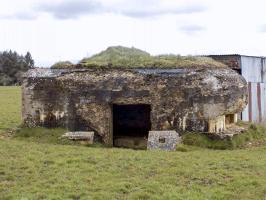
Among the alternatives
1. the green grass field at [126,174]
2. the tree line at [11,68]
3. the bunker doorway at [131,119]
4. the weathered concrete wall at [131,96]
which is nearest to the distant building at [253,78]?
the bunker doorway at [131,119]

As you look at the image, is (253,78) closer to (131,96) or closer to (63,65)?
(131,96)

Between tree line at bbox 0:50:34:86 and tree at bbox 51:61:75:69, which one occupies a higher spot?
tree line at bbox 0:50:34:86

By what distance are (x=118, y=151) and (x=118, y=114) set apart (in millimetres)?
5490

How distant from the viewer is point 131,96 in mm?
14531

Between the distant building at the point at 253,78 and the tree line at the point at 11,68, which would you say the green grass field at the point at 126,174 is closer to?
the distant building at the point at 253,78

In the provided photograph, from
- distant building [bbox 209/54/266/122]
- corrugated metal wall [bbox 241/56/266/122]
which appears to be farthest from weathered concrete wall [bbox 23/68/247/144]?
corrugated metal wall [bbox 241/56/266/122]

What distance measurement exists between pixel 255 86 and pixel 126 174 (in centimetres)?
1230

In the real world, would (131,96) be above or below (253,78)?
below

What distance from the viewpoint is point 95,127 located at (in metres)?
14.6

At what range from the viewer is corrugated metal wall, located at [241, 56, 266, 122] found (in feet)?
66.1

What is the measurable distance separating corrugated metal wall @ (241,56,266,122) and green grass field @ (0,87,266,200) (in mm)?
7665

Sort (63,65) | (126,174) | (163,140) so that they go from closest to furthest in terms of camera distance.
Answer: (126,174)
(163,140)
(63,65)

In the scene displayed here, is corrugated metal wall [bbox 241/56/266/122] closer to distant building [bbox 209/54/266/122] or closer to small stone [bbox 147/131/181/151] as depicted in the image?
distant building [bbox 209/54/266/122]

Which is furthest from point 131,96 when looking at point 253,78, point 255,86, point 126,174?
point 255,86
